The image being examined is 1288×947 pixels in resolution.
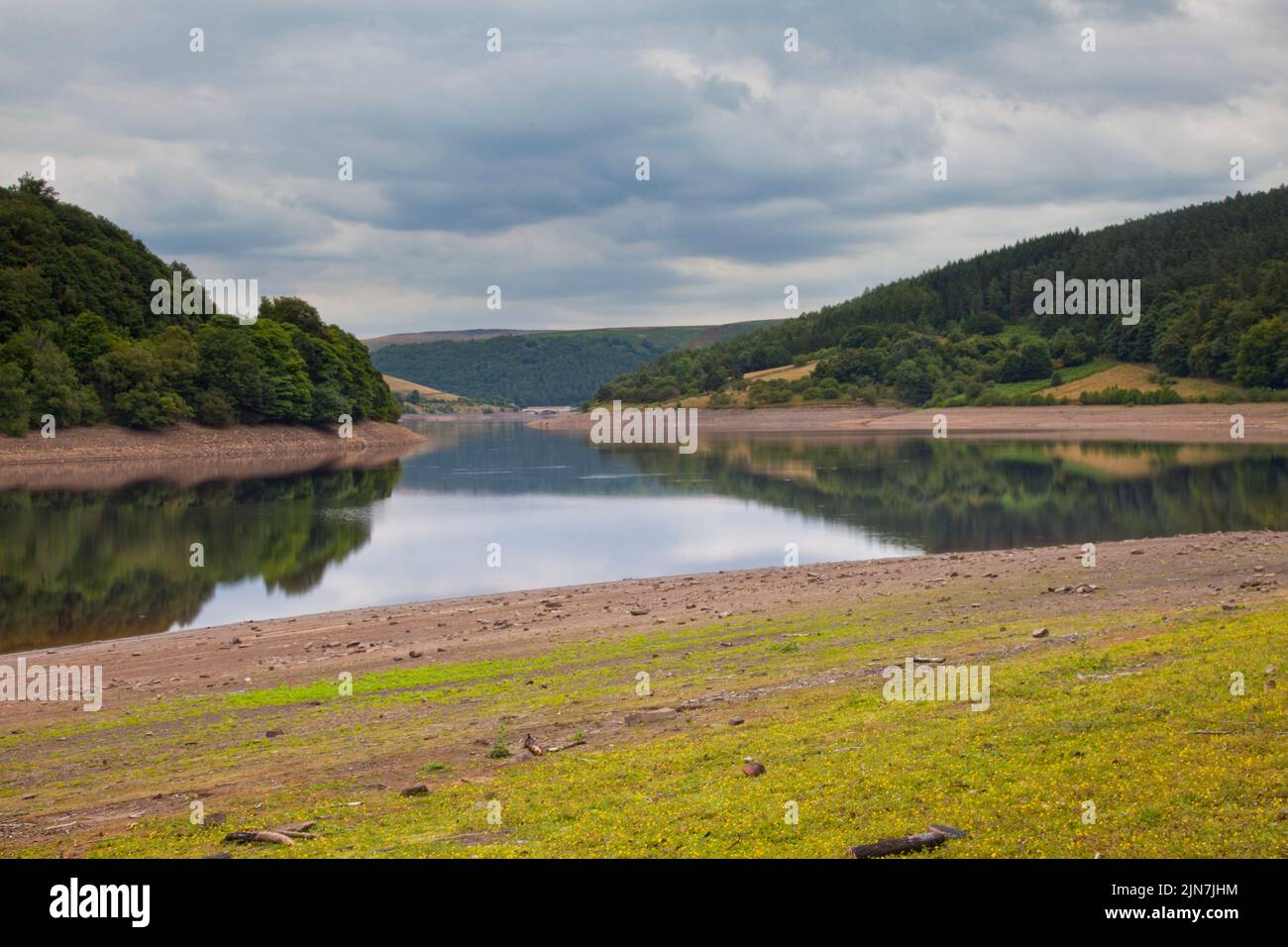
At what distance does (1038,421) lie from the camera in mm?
119938

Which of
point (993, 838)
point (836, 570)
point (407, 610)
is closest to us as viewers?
point (993, 838)

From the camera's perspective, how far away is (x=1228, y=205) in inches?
7136

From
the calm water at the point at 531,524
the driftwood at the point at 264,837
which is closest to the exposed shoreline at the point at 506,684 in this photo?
the driftwood at the point at 264,837

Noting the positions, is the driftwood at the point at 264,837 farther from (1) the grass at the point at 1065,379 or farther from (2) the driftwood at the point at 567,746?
(1) the grass at the point at 1065,379

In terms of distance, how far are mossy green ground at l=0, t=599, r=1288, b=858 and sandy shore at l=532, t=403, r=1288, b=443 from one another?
77666mm

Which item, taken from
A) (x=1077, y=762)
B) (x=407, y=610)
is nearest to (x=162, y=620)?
(x=407, y=610)

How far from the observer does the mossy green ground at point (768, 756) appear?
7.72 meters

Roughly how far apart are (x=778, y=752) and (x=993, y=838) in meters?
3.13

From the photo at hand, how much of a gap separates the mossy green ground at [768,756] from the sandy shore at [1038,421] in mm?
77666

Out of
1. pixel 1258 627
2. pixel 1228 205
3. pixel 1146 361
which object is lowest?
pixel 1258 627

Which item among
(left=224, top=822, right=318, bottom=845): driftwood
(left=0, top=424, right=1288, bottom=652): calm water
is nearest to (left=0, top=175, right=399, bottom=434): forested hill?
(left=0, top=424, right=1288, bottom=652): calm water
